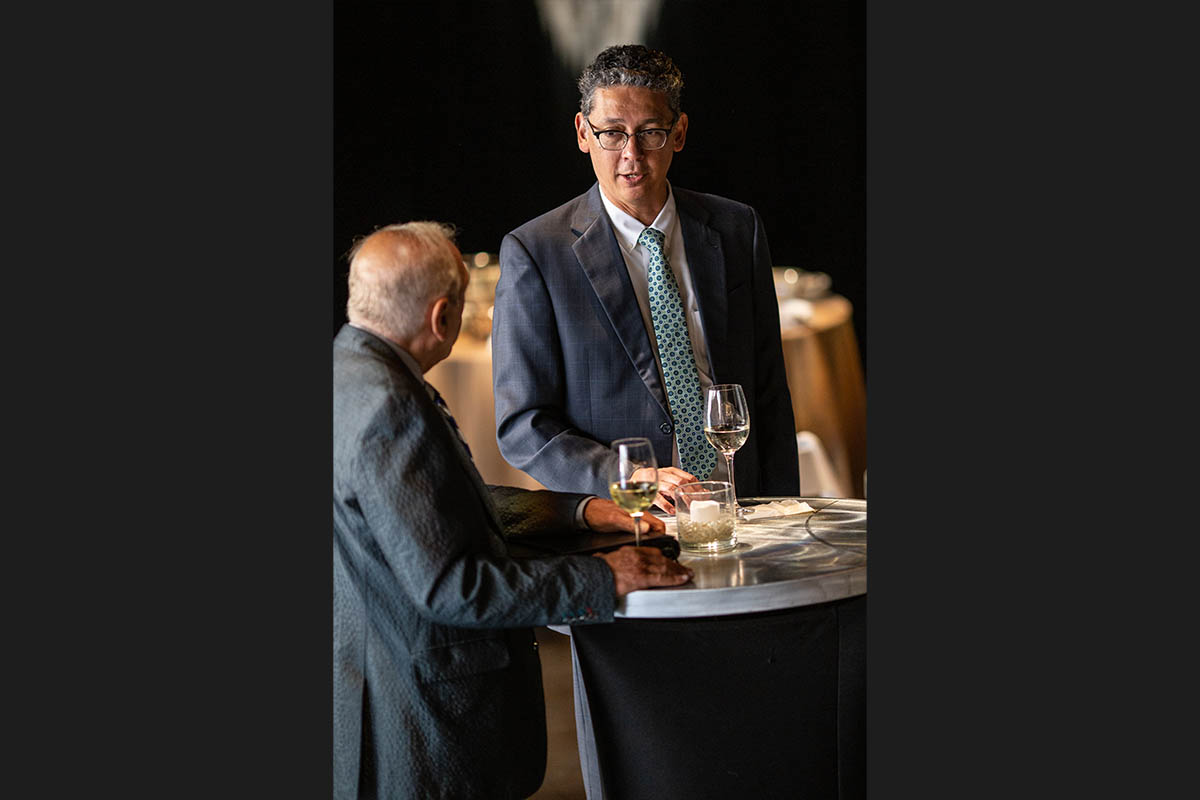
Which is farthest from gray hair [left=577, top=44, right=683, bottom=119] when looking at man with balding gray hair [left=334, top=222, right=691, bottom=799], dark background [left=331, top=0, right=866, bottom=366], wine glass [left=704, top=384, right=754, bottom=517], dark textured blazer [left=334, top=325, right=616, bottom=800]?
dark textured blazer [left=334, top=325, right=616, bottom=800]

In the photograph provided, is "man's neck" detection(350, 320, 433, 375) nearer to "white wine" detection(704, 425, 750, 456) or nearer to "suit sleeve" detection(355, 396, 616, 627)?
"suit sleeve" detection(355, 396, 616, 627)

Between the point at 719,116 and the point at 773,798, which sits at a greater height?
the point at 719,116

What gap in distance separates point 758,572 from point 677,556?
0.85ft

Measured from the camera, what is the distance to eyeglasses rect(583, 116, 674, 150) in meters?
3.92

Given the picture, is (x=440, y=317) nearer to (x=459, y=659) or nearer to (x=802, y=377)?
(x=459, y=659)

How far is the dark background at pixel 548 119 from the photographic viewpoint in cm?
371

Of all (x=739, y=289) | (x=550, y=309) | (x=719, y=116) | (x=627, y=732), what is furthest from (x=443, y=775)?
(x=719, y=116)

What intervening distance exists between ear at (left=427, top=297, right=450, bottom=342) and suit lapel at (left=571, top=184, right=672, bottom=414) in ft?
2.56

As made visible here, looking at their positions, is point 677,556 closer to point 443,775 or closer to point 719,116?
point 443,775

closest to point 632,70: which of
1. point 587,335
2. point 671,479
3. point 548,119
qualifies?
point 548,119

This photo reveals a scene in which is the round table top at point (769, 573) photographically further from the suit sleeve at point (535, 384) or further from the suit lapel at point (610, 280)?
Result: the suit lapel at point (610, 280)

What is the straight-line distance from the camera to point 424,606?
10.5 feet

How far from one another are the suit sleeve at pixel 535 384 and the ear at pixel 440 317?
28.0 inches

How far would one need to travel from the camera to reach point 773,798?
368 cm
